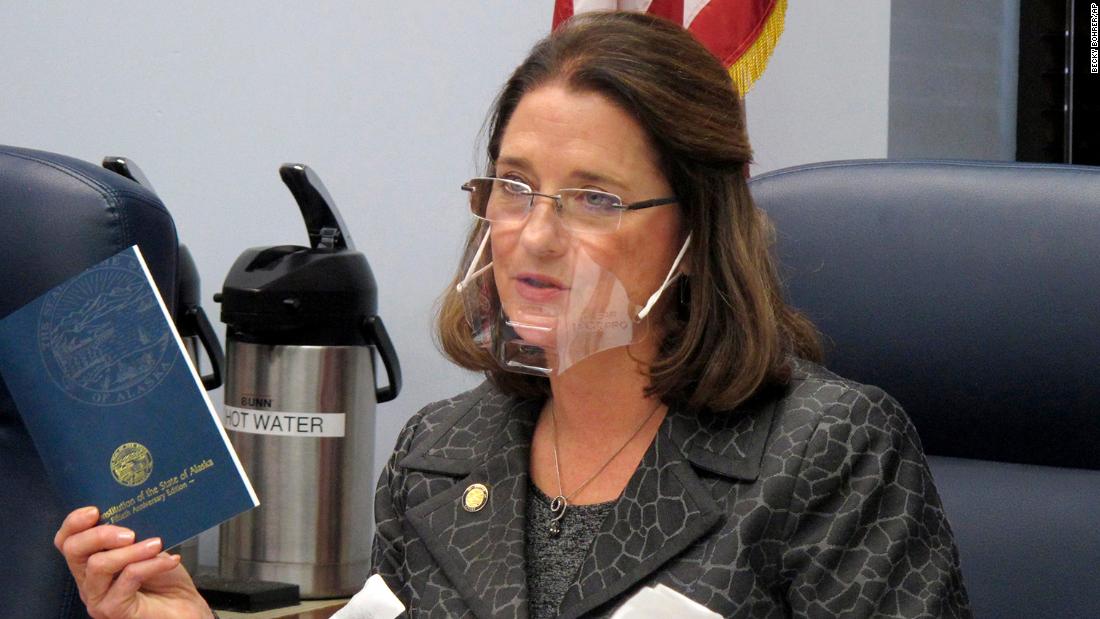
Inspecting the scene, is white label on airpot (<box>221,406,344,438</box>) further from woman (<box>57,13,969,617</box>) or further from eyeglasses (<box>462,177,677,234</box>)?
eyeglasses (<box>462,177,677,234</box>)

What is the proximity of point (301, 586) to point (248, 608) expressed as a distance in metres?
0.12

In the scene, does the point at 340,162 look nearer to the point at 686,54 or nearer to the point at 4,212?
the point at 4,212

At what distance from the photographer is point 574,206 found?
1199 mm

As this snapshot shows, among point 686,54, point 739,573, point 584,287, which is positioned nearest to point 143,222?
point 584,287

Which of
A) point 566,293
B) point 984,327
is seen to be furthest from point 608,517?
point 984,327

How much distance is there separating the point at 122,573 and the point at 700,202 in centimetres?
61

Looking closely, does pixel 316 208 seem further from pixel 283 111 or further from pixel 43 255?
pixel 43 255

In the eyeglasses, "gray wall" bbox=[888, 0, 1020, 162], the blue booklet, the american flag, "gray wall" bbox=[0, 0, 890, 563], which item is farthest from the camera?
"gray wall" bbox=[888, 0, 1020, 162]

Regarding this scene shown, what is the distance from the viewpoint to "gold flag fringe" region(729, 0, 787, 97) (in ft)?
6.53

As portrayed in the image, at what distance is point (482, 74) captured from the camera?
232 cm

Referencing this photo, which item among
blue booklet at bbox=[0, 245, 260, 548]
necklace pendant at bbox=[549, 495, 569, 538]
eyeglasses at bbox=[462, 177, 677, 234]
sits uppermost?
eyeglasses at bbox=[462, 177, 677, 234]

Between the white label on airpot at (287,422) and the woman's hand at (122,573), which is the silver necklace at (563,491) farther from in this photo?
the white label on airpot at (287,422)

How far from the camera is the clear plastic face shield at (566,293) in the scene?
1.20 m

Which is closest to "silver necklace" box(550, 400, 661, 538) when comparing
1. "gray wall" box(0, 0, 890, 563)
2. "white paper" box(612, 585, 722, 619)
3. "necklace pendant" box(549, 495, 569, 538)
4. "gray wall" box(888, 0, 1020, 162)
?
"necklace pendant" box(549, 495, 569, 538)
